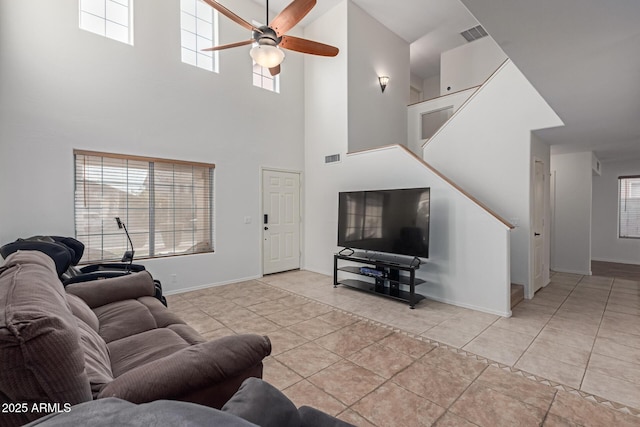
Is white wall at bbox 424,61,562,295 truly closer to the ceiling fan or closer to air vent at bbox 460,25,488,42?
air vent at bbox 460,25,488,42

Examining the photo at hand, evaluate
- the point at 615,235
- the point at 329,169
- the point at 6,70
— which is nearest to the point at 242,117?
the point at 329,169

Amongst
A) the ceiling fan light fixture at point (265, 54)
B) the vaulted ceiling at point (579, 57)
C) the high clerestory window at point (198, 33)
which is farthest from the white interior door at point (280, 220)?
the vaulted ceiling at point (579, 57)

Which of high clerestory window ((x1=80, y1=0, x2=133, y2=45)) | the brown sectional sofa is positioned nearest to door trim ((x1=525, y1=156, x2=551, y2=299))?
the brown sectional sofa

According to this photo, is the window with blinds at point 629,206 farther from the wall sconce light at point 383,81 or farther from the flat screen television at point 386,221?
the flat screen television at point 386,221

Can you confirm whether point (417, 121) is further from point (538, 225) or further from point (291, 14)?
point (291, 14)

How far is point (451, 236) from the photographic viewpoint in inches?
159

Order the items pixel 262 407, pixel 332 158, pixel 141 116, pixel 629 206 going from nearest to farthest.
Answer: pixel 262 407, pixel 141 116, pixel 332 158, pixel 629 206

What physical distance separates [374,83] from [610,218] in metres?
6.54

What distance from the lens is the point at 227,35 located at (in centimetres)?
504

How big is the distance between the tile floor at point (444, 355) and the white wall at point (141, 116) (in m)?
1.47

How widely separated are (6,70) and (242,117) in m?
2.87

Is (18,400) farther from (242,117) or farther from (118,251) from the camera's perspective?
(242,117)

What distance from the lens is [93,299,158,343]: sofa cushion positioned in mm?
2017

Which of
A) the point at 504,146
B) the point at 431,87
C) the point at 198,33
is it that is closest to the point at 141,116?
the point at 198,33
